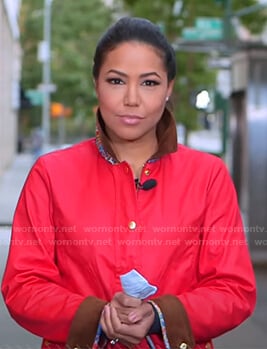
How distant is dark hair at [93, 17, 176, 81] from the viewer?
2377 mm

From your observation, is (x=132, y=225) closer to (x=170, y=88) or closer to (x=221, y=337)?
(x=170, y=88)

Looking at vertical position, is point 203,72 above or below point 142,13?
below

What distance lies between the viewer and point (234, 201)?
7.86ft

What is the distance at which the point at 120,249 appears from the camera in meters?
2.30

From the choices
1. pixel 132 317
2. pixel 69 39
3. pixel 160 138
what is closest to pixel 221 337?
pixel 160 138

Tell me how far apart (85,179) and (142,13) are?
24.5 meters

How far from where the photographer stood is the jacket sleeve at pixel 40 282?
7.32ft

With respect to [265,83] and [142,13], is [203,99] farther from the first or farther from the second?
[142,13]

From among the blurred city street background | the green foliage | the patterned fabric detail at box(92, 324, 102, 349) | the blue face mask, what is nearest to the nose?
the blue face mask

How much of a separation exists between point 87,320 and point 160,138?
54cm

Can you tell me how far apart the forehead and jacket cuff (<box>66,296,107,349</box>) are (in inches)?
23.5

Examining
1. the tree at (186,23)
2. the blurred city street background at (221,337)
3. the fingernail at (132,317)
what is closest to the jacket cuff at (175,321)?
the fingernail at (132,317)

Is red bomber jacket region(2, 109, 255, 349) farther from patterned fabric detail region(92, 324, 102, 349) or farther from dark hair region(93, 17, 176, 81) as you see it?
dark hair region(93, 17, 176, 81)

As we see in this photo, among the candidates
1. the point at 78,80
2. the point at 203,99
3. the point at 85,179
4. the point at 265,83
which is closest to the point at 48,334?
the point at 85,179
